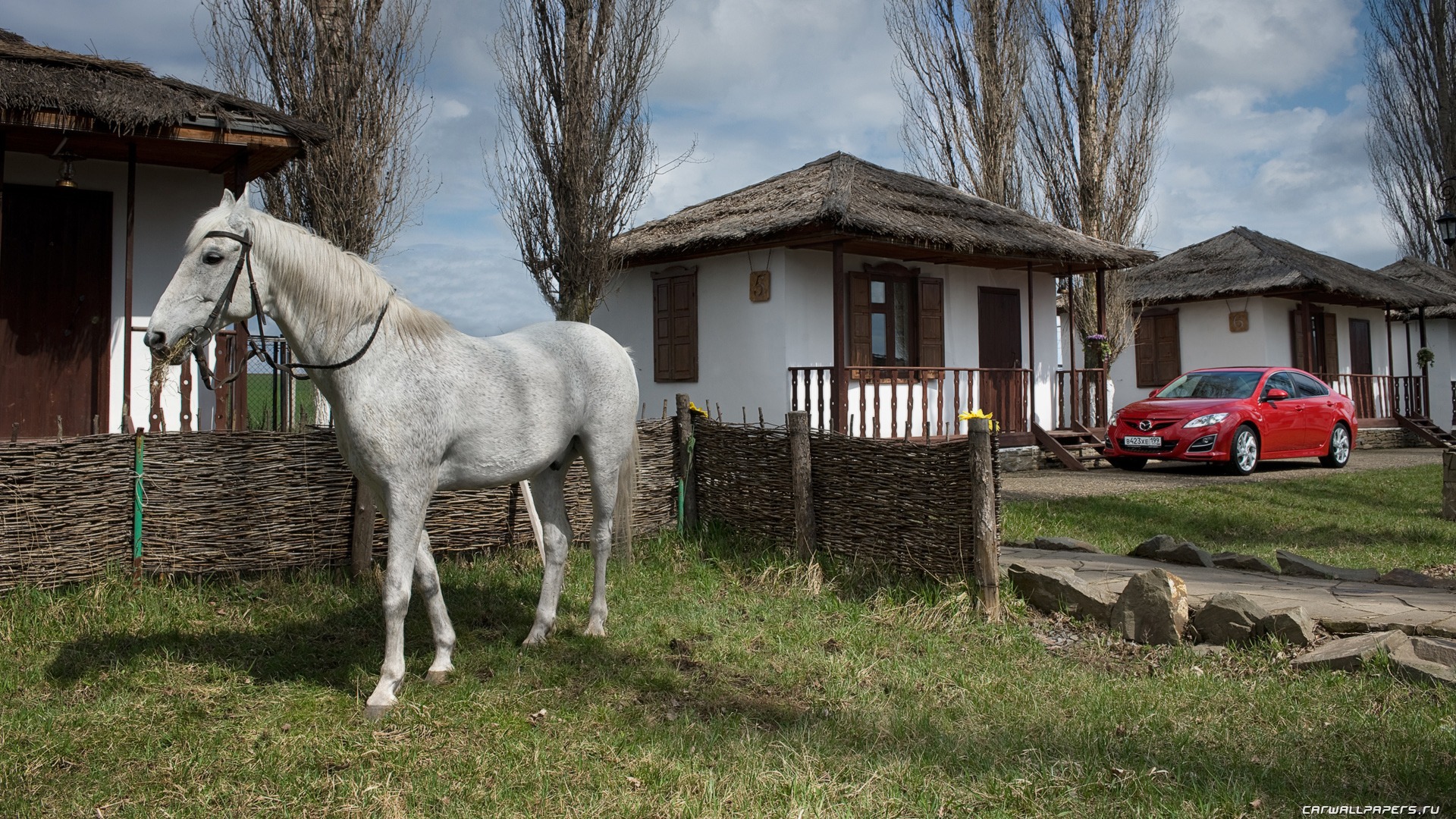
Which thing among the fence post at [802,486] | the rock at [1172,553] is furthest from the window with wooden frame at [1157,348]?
the fence post at [802,486]

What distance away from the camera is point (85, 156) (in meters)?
8.41

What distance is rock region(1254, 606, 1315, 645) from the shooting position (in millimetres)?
4828

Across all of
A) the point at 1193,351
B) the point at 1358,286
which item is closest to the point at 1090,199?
the point at 1193,351

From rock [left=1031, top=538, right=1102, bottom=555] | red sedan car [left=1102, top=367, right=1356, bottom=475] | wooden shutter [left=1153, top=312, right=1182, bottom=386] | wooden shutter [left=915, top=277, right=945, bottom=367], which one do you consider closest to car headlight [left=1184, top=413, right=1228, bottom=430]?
red sedan car [left=1102, top=367, right=1356, bottom=475]

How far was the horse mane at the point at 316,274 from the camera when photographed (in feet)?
13.5

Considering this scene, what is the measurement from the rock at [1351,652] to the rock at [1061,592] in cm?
105

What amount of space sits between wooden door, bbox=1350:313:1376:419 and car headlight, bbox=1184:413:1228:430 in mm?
10056

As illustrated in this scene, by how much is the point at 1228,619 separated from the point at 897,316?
10.2m

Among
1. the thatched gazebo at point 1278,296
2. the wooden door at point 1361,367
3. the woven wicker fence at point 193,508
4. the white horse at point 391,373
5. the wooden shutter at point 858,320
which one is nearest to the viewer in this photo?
the white horse at point 391,373

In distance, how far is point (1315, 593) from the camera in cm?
552

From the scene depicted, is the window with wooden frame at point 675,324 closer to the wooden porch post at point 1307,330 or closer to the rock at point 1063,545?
the rock at point 1063,545

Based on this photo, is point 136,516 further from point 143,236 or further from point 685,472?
point 143,236

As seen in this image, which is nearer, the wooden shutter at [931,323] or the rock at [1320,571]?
the rock at [1320,571]

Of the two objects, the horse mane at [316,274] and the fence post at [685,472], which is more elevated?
the horse mane at [316,274]
